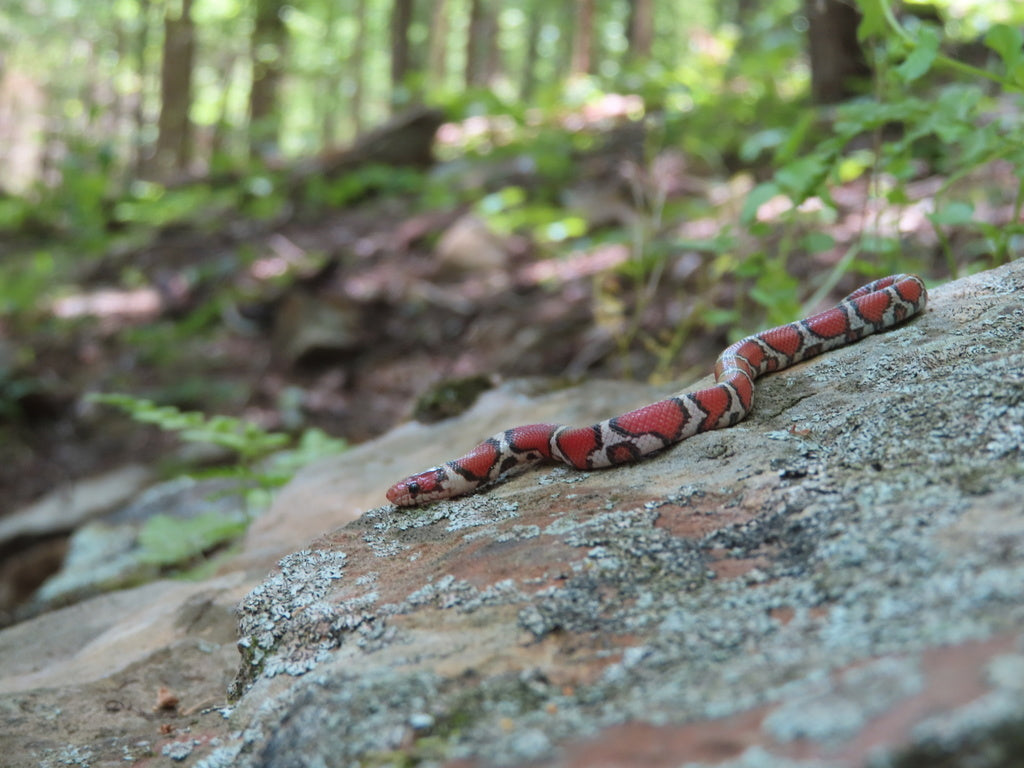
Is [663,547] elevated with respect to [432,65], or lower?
lower

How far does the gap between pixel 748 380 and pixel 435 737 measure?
2.23 metres

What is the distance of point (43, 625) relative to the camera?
187 inches

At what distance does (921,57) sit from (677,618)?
3.26 m

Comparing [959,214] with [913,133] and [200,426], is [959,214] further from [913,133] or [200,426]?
[200,426]

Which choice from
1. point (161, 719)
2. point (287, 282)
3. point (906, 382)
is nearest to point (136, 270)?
point (287, 282)

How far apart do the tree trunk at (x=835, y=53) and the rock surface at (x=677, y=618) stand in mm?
6671

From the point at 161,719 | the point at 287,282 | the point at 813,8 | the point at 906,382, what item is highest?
the point at 813,8

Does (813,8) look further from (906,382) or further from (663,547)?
(663,547)

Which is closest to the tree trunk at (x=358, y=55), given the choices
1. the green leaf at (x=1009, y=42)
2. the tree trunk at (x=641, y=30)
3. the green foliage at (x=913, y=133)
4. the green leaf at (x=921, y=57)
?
the tree trunk at (x=641, y=30)

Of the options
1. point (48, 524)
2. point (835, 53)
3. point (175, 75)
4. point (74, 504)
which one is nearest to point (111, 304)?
point (74, 504)

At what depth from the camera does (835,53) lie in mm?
9781

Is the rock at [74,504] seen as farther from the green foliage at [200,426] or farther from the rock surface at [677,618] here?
the rock surface at [677,618]

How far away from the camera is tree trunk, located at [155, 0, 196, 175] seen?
2008 cm

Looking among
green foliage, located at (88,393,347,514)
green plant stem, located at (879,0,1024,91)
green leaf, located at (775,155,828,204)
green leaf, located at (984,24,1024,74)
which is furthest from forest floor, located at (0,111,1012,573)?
green leaf, located at (984,24,1024,74)
